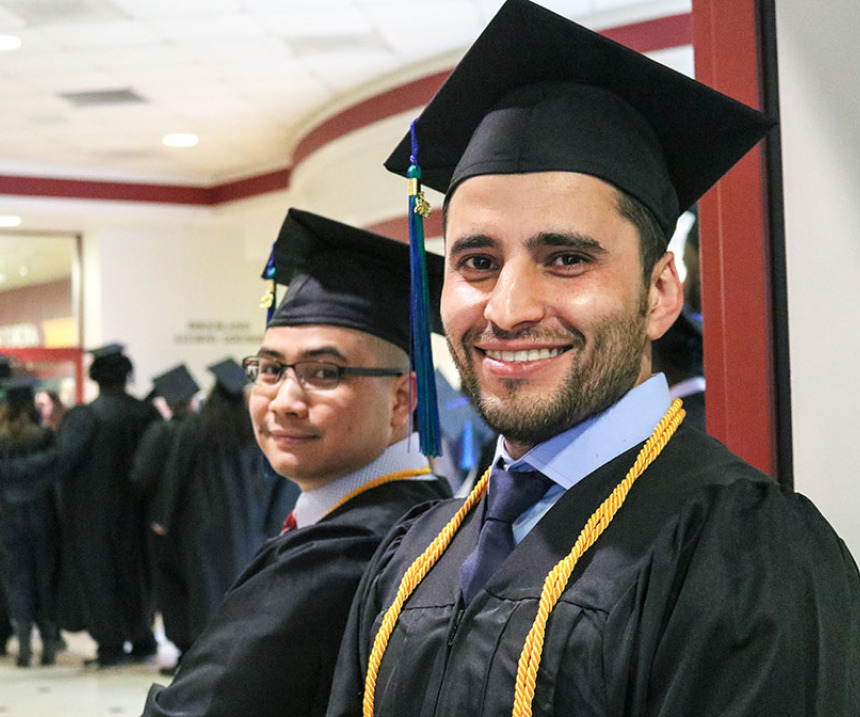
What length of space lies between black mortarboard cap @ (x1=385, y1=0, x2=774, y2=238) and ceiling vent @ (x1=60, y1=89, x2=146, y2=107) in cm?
739

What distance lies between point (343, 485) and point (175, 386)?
5.21 metres

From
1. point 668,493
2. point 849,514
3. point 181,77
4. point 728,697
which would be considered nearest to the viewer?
point 728,697

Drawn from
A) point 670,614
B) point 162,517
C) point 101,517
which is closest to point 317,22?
point 162,517

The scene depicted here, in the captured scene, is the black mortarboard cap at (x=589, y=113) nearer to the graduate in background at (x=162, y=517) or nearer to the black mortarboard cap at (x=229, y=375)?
the black mortarboard cap at (x=229, y=375)

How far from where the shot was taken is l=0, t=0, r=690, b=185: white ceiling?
260 inches

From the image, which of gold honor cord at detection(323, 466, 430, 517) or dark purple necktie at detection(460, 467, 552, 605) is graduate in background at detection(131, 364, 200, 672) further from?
dark purple necktie at detection(460, 467, 552, 605)

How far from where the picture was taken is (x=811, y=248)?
1651 mm

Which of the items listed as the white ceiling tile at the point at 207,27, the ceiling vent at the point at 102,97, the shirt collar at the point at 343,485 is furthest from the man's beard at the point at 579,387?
the ceiling vent at the point at 102,97

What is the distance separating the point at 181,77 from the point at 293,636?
678cm

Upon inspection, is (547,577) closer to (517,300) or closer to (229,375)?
(517,300)

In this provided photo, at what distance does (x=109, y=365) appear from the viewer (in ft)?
23.8

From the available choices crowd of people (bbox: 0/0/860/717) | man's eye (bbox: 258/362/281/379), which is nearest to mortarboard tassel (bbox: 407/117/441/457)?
crowd of people (bbox: 0/0/860/717)

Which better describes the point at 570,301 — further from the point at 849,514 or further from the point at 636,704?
the point at 849,514

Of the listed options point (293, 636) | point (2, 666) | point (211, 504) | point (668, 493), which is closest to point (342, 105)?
point (211, 504)
